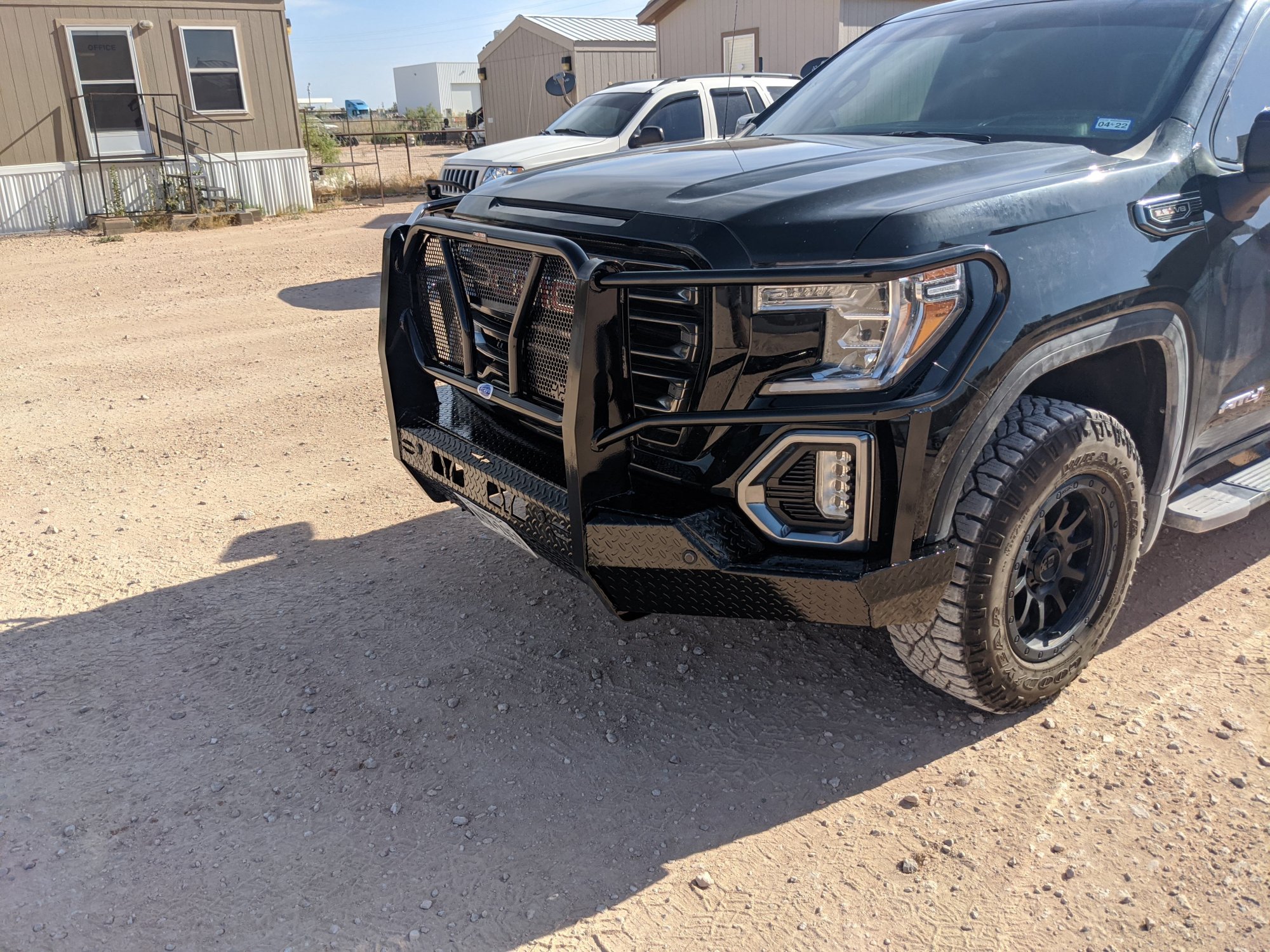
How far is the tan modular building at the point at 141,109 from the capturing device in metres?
15.4

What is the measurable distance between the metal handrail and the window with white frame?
0.27 meters

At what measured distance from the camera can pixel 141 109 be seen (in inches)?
643

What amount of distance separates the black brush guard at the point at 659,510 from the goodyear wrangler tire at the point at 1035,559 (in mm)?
147

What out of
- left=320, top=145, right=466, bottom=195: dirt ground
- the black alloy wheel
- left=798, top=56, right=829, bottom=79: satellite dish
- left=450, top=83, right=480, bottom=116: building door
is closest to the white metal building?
left=450, top=83, right=480, bottom=116: building door

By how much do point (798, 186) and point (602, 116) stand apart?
30.4 ft

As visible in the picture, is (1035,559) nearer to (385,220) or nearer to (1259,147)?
(1259,147)

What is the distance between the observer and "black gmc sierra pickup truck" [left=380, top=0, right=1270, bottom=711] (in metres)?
2.56

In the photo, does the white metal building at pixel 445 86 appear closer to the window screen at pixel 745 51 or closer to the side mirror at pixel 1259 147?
the window screen at pixel 745 51

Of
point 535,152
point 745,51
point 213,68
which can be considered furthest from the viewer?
point 745,51

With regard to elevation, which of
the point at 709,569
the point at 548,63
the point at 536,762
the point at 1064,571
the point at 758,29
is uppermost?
the point at 548,63

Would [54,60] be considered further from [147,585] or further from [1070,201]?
[1070,201]

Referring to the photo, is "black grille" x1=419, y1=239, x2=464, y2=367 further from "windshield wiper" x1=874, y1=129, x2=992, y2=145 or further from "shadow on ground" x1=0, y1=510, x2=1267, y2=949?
"windshield wiper" x1=874, y1=129, x2=992, y2=145

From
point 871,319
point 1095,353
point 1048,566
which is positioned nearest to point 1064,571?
point 1048,566

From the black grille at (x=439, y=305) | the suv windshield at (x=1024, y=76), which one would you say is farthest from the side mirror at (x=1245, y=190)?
the black grille at (x=439, y=305)
